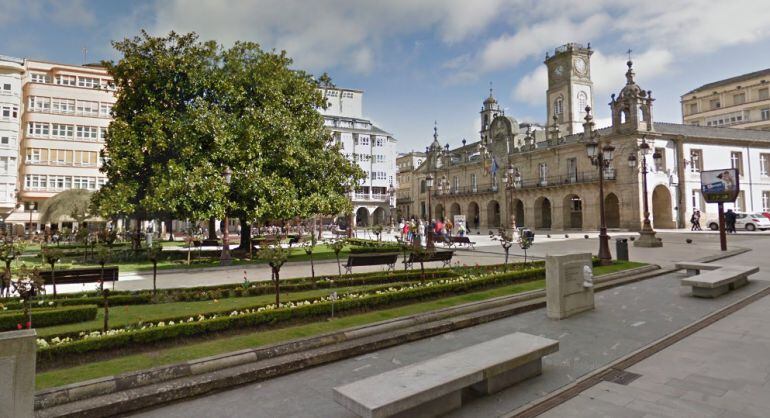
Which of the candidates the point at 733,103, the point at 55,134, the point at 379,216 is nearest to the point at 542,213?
the point at 379,216

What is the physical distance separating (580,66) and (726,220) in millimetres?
30348

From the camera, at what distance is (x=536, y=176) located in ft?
157

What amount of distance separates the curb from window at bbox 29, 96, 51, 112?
47.8 meters

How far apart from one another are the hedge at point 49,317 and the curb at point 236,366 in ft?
10.7

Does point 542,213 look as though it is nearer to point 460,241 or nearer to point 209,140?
point 460,241

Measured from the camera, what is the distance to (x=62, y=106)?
40781 millimetres

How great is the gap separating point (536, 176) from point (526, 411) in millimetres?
47109

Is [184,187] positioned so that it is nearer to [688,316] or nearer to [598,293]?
[598,293]

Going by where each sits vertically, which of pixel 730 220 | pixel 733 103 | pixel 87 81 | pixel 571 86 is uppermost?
pixel 571 86

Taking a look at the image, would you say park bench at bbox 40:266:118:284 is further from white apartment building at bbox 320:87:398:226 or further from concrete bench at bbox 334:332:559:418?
white apartment building at bbox 320:87:398:226

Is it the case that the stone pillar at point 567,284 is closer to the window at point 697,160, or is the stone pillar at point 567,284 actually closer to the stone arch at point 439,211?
the window at point 697,160

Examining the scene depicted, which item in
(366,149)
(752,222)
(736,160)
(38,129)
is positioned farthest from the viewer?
(366,149)

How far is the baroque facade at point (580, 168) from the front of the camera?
3744cm

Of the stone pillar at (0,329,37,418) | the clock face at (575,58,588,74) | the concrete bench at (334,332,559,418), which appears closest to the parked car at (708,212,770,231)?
the clock face at (575,58,588,74)
